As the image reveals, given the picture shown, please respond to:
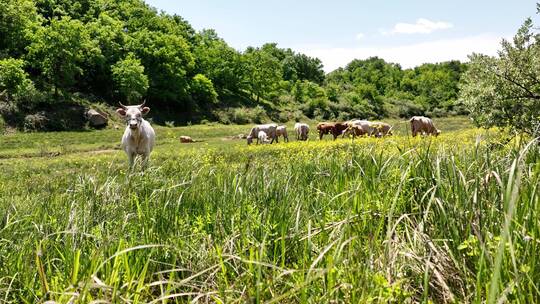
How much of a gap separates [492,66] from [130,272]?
40.1 ft

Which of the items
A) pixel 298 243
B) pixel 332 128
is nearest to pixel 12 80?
pixel 332 128

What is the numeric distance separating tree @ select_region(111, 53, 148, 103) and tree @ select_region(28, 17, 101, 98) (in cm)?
645

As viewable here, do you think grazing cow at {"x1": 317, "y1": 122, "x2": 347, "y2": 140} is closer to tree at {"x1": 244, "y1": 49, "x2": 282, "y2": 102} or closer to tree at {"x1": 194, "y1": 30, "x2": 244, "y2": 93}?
tree at {"x1": 194, "y1": 30, "x2": 244, "y2": 93}

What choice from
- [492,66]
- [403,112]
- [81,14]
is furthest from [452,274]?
[403,112]

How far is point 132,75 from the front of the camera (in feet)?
194

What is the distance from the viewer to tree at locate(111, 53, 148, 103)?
5906 centimetres

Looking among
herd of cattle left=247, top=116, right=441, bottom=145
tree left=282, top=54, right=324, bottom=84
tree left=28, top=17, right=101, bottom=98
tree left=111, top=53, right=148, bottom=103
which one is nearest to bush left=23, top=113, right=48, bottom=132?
tree left=28, top=17, right=101, bottom=98

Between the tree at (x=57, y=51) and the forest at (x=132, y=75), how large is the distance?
118mm

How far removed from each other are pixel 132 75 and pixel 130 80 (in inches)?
31.1

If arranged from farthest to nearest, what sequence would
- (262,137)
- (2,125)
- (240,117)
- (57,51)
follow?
1. (240,117)
2. (57,51)
3. (2,125)
4. (262,137)

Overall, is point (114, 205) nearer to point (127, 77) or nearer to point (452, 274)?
point (452, 274)

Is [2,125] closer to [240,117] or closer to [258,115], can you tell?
[240,117]

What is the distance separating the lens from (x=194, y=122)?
64312mm

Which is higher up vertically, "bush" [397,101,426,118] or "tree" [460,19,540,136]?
"tree" [460,19,540,136]
